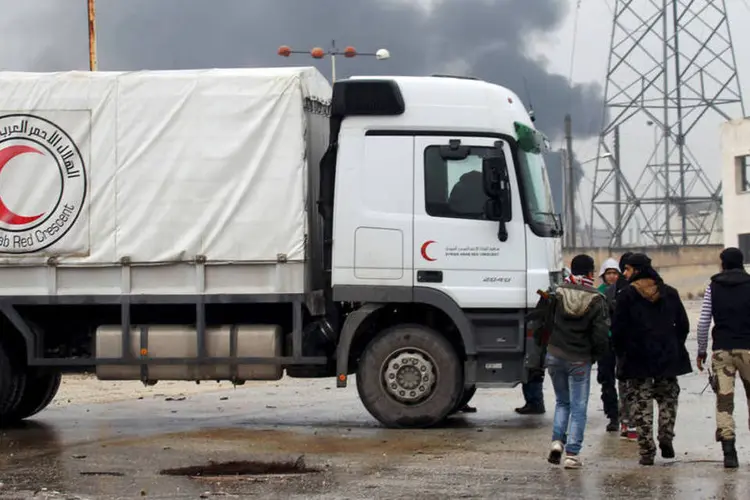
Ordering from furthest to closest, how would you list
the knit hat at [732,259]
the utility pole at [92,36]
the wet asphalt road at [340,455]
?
the utility pole at [92,36] → the knit hat at [732,259] → the wet asphalt road at [340,455]

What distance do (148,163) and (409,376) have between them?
341 cm

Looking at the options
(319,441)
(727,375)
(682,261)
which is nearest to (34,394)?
(319,441)

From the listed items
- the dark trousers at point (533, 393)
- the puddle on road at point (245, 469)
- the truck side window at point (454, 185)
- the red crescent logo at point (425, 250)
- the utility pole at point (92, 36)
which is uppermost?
the utility pole at point (92, 36)

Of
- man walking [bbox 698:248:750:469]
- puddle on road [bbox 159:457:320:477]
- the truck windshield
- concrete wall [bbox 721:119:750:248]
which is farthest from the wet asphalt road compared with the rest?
concrete wall [bbox 721:119:750:248]

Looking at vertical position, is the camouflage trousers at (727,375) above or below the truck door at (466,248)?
below

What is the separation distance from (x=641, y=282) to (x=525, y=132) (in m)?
3.00

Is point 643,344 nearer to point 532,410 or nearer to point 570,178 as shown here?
point 532,410

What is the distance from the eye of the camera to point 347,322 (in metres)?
13.2

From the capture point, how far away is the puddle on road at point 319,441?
1173 centimetres

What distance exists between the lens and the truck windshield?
521 inches

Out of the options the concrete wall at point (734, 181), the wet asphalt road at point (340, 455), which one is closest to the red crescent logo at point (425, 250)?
the wet asphalt road at point (340, 455)

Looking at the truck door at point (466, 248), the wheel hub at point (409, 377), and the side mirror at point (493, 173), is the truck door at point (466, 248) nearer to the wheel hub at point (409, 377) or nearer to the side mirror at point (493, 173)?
the side mirror at point (493, 173)

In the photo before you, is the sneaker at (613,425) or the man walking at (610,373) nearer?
the man walking at (610,373)

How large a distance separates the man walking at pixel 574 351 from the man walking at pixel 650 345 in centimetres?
26
